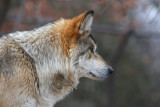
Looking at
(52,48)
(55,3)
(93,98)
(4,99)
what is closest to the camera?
(4,99)

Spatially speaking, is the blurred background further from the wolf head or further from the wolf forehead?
the wolf forehead

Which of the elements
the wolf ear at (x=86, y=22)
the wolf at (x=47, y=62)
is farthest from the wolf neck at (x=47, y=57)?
the wolf ear at (x=86, y=22)

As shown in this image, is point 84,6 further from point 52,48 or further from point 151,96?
point 52,48

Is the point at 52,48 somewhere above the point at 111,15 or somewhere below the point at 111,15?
below

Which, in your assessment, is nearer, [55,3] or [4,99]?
[4,99]

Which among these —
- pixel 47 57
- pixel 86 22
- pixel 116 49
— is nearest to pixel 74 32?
pixel 86 22

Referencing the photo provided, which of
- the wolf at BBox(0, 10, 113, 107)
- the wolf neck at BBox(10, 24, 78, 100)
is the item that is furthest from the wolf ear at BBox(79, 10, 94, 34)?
the wolf neck at BBox(10, 24, 78, 100)

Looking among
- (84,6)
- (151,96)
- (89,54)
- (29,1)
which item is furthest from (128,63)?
(89,54)

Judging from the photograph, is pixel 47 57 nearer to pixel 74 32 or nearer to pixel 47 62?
pixel 47 62

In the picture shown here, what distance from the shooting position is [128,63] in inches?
714

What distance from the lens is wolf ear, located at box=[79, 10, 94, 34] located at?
5918 millimetres

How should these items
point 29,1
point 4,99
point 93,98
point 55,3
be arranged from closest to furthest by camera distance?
1. point 4,99
2. point 29,1
3. point 55,3
4. point 93,98

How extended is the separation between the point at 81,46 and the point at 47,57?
0.53 m

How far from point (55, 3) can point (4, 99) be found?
10886 mm
